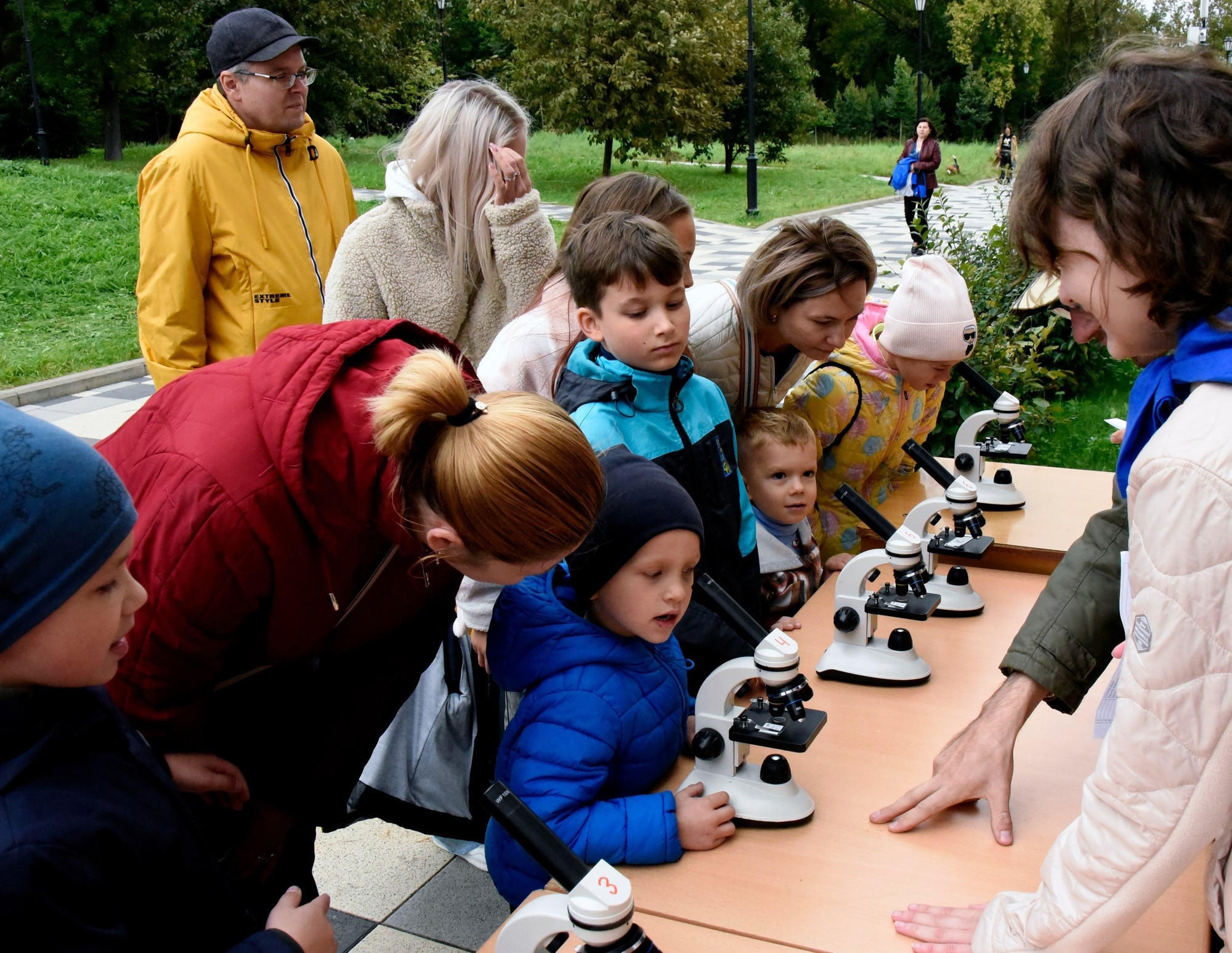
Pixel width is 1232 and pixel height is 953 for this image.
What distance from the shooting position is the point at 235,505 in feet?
4.53

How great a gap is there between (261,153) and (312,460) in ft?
6.83

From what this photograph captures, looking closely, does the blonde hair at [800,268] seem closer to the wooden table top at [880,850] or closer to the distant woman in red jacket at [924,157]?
the wooden table top at [880,850]

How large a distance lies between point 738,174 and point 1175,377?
2402cm

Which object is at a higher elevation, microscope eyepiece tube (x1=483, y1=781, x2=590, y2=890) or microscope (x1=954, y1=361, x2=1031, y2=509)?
microscope eyepiece tube (x1=483, y1=781, x2=590, y2=890)

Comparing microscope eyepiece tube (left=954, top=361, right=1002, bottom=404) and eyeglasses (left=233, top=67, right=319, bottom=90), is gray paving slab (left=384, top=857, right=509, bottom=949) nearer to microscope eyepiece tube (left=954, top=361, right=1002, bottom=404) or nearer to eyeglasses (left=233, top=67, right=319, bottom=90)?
microscope eyepiece tube (left=954, top=361, right=1002, bottom=404)

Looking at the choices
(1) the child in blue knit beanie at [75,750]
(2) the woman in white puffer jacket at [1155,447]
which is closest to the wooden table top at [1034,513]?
(2) the woman in white puffer jacket at [1155,447]

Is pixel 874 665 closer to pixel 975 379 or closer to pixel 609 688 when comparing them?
pixel 609 688

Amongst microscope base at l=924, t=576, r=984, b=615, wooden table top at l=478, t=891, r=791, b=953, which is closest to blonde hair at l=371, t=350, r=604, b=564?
wooden table top at l=478, t=891, r=791, b=953

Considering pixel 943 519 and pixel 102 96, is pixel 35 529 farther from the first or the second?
pixel 102 96

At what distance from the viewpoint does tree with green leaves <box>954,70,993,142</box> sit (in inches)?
1532

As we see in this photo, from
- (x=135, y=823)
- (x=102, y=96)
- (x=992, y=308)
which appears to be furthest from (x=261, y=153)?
(x=102, y=96)

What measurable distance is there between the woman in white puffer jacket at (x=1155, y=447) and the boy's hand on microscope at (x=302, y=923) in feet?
2.57

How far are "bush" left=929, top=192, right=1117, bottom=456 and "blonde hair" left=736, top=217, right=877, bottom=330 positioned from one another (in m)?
1.78

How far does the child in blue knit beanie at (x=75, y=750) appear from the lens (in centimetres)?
101
